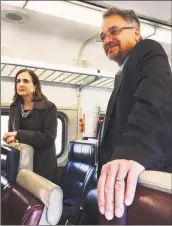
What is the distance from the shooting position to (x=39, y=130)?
1.24m

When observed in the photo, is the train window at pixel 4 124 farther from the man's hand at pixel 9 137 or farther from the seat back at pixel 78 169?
the seat back at pixel 78 169

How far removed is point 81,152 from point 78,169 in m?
0.25

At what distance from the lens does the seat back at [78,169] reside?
6.26 feet

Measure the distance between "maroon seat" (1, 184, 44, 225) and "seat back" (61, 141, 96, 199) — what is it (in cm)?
102

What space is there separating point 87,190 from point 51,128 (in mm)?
942

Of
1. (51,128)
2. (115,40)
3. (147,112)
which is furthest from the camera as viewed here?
(51,128)

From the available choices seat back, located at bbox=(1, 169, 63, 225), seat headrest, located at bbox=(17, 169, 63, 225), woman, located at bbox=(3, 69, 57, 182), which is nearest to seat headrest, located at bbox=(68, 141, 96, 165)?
woman, located at bbox=(3, 69, 57, 182)

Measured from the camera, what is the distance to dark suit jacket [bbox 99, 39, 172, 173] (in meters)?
0.58

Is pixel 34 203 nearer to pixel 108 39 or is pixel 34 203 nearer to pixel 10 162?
pixel 10 162

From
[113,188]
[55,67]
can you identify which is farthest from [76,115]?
[113,188]

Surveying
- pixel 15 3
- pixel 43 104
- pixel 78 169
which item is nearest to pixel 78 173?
pixel 78 169

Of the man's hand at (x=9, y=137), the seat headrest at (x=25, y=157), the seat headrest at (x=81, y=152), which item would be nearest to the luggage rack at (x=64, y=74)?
the seat headrest at (x=81, y=152)

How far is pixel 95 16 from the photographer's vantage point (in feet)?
5.97

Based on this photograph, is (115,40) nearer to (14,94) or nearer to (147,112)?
(147,112)
